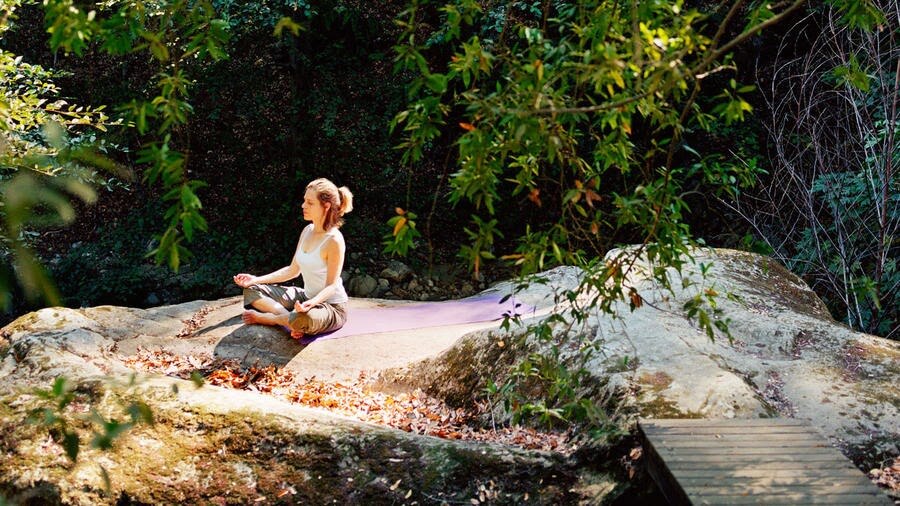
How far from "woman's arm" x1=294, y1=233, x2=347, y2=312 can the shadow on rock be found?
0.99 feet

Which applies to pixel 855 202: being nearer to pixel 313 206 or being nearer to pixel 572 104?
pixel 313 206

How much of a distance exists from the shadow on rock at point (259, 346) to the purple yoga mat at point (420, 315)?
182 mm

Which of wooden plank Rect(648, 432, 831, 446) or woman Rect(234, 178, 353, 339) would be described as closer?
wooden plank Rect(648, 432, 831, 446)

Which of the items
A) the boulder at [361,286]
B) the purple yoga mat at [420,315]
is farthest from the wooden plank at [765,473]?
the boulder at [361,286]

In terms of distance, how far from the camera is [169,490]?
318 cm

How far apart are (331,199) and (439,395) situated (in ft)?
5.36

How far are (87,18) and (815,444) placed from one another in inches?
100

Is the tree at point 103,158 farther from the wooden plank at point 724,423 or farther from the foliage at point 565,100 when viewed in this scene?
the wooden plank at point 724,423

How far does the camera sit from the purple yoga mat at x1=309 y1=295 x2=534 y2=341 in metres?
5.95

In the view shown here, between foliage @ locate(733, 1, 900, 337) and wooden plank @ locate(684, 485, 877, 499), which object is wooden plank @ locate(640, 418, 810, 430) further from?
foliage @ locate(733, 1, 900, 337)

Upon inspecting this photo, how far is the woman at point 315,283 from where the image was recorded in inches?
218

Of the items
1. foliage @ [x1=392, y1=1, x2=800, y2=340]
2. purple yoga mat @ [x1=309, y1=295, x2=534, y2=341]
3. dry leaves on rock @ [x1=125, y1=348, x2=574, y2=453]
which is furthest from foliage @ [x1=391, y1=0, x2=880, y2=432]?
purple yoga mat @ [x1=309, y1=295, x2=534, y2=341]

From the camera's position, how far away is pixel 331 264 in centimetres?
559

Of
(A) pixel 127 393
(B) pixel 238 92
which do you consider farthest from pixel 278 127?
(A) pixel 127 393
